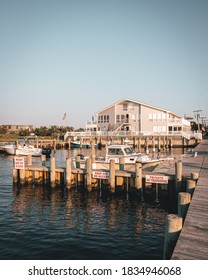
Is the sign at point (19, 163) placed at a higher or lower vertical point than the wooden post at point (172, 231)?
higher

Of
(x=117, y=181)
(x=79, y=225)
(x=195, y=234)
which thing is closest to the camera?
(x=195, y=234)

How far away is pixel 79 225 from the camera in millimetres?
13773

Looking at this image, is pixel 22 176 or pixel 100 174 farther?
pixel 22 176

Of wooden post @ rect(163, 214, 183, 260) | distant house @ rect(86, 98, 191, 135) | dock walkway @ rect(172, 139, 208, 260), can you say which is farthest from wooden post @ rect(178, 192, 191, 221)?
distant house @ rect(86, 98, 191, 135)

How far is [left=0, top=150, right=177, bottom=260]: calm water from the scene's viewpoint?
11000 millimetres

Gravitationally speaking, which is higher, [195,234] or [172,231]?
[172,231]

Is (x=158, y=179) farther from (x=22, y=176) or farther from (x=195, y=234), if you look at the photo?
(x=22, y=176)

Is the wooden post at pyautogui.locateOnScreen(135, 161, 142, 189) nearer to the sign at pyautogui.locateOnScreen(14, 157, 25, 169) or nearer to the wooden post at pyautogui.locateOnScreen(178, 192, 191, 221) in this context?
the wooden post at pyautogui.locateOnScreen(178, 192, 191, 221)

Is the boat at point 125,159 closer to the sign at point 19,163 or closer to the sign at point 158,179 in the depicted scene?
the sign at point 19,163

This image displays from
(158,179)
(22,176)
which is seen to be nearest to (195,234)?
(158,179)

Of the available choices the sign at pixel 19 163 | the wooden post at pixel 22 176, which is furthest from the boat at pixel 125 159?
the sign at pixel 19 163

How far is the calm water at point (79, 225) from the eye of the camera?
11000 mm
